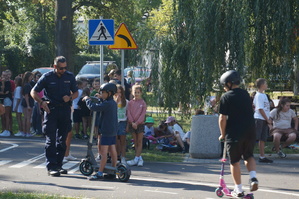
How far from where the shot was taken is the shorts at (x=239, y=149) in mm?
8375

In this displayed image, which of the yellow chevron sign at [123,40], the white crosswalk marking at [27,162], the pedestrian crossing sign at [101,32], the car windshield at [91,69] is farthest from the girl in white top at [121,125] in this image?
the car windshield at [91,69]

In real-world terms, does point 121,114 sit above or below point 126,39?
below

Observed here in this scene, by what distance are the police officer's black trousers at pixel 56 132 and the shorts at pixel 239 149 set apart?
3.45m

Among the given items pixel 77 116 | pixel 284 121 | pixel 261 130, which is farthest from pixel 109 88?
pixel 77 116

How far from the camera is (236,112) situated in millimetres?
8344

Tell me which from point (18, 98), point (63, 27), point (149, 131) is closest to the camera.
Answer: point (149, 131)

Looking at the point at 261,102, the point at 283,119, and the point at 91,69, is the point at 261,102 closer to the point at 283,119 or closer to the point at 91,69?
the point at 283,119

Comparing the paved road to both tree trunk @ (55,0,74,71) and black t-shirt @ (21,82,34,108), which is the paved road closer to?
black t-shirt @ (21,82,34,108)

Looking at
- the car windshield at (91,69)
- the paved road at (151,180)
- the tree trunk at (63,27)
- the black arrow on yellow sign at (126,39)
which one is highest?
the tree trunk at (63,27)

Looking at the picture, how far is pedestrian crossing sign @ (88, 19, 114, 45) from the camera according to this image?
12.7 m

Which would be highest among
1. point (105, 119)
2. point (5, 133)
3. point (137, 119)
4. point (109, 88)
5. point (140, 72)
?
point (140, 72)

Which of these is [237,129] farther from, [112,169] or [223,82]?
[112,169]

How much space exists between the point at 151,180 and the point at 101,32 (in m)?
3.91

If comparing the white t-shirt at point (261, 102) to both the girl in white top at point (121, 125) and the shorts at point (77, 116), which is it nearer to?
the girl in white top at point (121, 125)
